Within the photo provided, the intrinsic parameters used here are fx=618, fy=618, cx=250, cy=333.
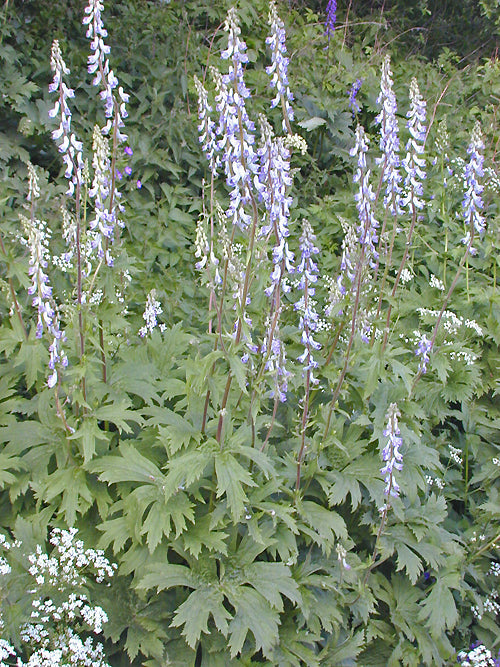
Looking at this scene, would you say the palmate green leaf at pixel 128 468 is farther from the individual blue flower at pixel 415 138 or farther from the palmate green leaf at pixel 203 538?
the individual blue flower at pixel 415 138

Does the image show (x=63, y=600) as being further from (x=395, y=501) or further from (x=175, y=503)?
(x=395, y=501)

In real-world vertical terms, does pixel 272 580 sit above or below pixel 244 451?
below

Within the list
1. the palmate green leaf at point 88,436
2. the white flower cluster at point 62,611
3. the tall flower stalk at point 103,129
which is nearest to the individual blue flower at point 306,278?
the tall flower stalk at point 103,129

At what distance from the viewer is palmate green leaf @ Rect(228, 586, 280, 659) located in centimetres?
338

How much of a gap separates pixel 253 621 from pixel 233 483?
0.77 meters

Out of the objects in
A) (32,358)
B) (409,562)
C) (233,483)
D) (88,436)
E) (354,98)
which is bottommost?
(409,562)

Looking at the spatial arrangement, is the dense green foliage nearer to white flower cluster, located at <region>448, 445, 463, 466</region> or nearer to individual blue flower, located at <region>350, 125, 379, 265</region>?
white flower cluster, located at <region>448, 445, 463, 466</region>

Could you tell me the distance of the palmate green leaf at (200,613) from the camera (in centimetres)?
328

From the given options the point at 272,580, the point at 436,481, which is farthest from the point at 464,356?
the point at 272,580

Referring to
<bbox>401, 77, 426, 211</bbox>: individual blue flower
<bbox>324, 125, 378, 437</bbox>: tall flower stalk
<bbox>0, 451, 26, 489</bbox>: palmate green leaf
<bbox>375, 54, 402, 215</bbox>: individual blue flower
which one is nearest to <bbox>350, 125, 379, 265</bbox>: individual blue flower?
<bbox>324, 125, 378, 437</bbox>: tall flower stalk

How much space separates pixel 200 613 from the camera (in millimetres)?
3379

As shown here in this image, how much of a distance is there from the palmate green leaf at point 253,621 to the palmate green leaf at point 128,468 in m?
0.81

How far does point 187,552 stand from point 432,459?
6.05ft

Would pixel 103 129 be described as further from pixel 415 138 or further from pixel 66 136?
pixel 415 138
